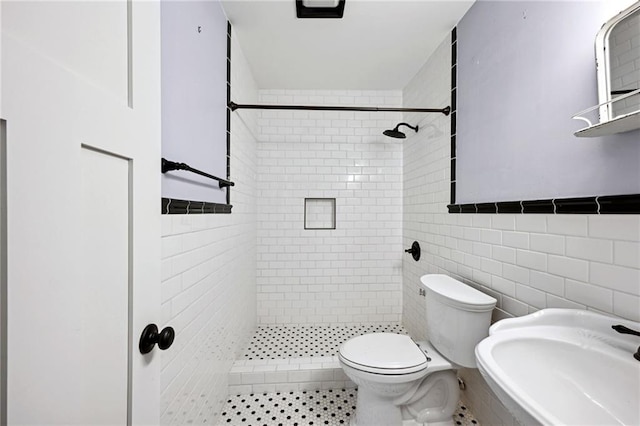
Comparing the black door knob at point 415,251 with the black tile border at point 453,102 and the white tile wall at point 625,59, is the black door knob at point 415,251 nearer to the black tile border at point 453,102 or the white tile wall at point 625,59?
the black tile border at point 453,102

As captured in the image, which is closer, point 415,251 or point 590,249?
point 590,249

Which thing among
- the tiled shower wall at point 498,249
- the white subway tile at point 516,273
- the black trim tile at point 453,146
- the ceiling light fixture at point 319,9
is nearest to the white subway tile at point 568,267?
the tiled shower wall at point 498,249

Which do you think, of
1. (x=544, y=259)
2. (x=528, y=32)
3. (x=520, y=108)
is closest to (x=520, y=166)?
(x=520, y=108)

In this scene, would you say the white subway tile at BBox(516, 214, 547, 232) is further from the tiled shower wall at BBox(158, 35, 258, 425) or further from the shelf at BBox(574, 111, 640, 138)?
the tiled shower wall at BBox(158, 35, 258, 425)

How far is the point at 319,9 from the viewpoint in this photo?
1.49 meters

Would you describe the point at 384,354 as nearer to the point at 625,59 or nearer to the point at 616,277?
the point at 616,277

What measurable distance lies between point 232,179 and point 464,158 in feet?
4.85

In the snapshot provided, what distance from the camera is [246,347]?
2.05 metres

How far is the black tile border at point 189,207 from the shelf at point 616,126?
53.2 inches

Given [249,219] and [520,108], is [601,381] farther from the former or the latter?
[249,219]

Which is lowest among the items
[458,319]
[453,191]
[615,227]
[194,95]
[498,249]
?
[458,319]

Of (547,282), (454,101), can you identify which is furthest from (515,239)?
(454,101)

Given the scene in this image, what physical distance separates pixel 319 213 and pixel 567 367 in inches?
79.9

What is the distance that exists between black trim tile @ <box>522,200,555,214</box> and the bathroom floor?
1228 mm
